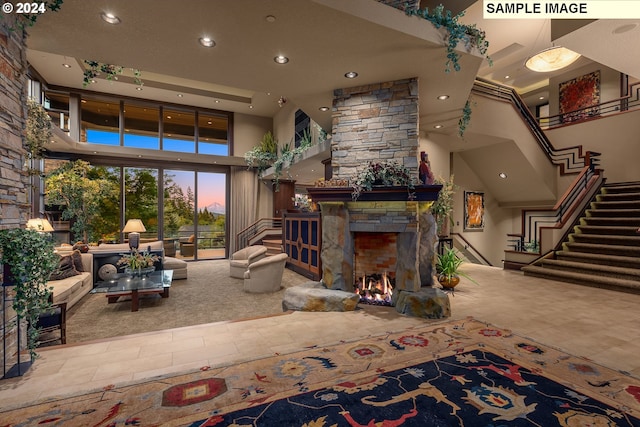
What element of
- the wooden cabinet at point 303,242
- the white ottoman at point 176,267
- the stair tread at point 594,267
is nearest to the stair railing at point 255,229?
the wooden cabinet at point 303,242

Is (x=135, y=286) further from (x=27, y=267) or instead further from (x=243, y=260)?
(x=243, y=260)

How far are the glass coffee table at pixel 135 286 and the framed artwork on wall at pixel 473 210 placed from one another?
8.27 m

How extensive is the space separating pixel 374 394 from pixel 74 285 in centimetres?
495

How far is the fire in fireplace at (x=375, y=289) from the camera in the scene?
Result: 13.9 ft

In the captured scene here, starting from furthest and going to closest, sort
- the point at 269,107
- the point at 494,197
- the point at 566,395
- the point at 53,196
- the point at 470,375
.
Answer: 1. the point at 269,107
2. the point at 494,197
3. the point at 53,196
4. the point at 470,375
5. the point at 566,395

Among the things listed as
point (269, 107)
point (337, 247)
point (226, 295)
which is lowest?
point (226, 295)

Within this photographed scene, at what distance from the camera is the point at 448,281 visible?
5031mm

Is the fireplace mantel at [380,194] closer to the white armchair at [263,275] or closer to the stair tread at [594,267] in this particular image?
the white armchair at [263,275]

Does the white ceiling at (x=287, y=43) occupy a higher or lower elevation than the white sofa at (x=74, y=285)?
higher

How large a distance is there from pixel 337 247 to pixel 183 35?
125 inches

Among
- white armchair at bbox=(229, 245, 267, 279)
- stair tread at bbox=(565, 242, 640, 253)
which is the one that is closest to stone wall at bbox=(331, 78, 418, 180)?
white armchair at bbox=(229, 245, 267, 279)

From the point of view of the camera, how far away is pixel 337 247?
4188 mm

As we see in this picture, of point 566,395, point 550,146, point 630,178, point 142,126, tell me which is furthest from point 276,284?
point 630,178

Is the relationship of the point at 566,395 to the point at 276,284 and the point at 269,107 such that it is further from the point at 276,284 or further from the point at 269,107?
the point at 269,107
